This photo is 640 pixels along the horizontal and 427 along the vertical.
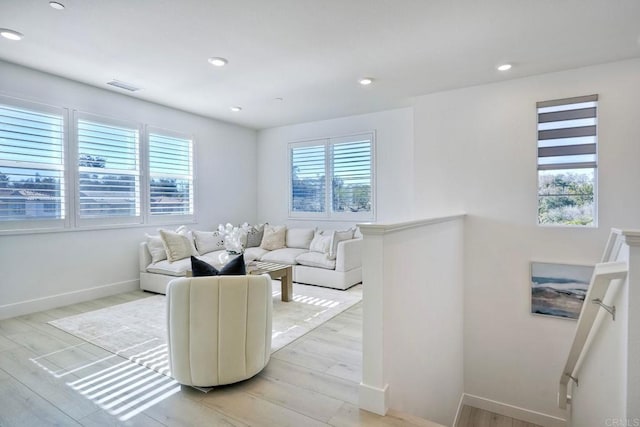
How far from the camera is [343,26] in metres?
2.76

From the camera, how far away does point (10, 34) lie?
2924 mm

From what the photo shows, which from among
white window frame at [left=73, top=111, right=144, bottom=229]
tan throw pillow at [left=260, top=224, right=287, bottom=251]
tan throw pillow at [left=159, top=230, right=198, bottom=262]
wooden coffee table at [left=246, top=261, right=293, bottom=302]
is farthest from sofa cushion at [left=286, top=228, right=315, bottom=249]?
white window frame at [left=73, top=111, right=144, bottom=229]

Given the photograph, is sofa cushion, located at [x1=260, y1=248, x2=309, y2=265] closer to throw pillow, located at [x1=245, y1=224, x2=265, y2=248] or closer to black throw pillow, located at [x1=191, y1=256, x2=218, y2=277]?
throw pillow, located at [x1=245, y1=224, x2=265, y2=248]

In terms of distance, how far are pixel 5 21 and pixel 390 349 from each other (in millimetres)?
3894

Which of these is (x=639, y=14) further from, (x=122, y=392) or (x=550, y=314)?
(x=122, y=392)

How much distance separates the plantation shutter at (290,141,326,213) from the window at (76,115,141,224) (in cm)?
273

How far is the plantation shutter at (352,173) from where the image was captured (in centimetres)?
570

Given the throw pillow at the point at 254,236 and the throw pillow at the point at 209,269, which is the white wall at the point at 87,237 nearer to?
the throw pillow at the point at 254,236

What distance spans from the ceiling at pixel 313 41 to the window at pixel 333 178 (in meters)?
1.50

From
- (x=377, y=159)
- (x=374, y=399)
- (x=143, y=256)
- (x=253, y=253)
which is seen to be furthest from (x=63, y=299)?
(x=377, y=159)

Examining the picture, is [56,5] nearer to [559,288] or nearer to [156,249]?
[156,249]

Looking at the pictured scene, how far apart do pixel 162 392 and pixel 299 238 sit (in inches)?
149

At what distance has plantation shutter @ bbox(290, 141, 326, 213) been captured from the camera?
244 inches

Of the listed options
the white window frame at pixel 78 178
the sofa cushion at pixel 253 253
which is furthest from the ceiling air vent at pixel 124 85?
the sofa cushion at pixel 253 253
